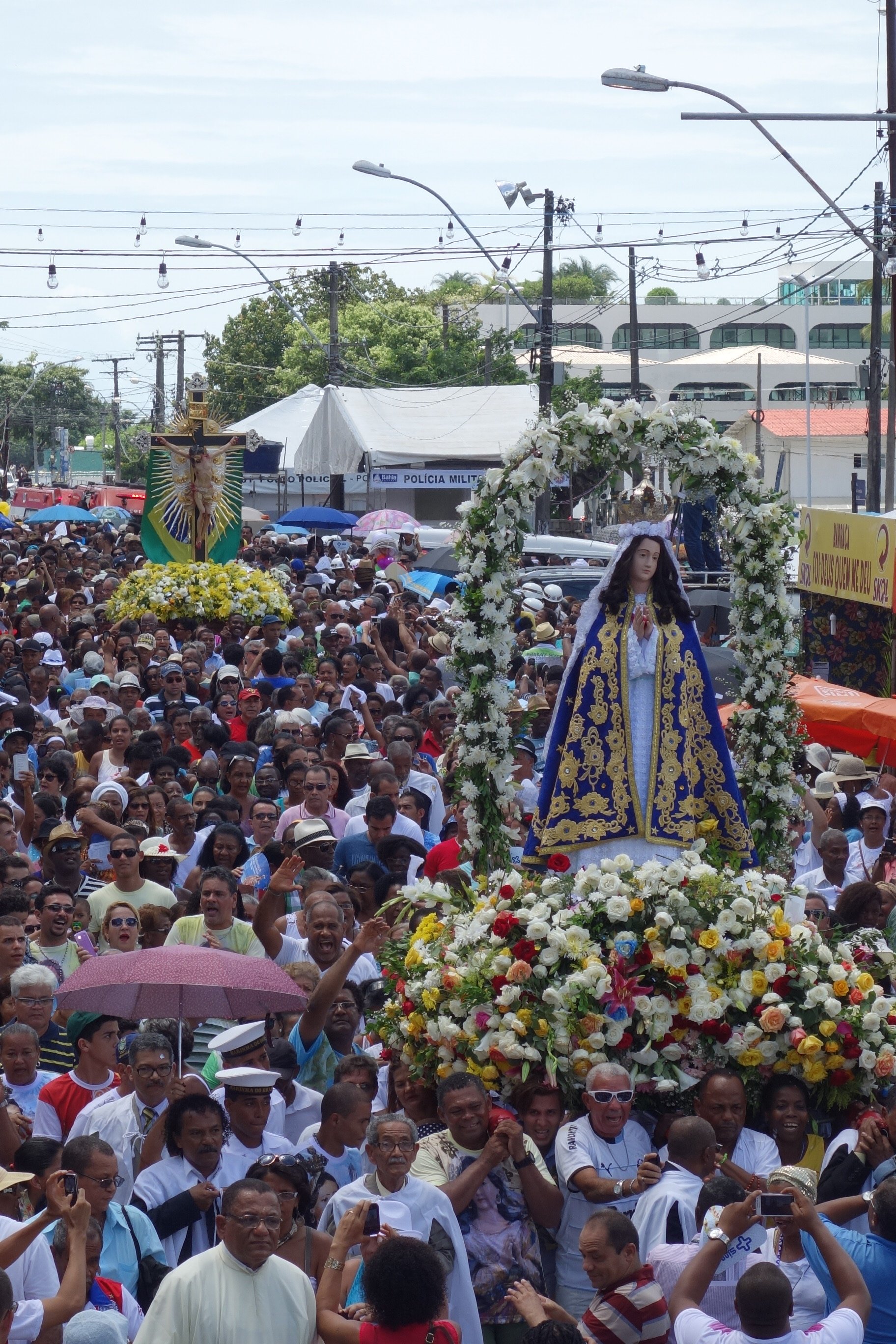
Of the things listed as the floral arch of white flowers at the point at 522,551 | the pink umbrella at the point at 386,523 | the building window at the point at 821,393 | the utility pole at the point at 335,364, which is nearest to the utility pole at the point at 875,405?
the pink umbrella at the point at 386,523

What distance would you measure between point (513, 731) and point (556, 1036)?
9.17ft

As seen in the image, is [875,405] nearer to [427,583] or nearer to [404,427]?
[404,427]

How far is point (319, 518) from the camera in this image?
31.0 m

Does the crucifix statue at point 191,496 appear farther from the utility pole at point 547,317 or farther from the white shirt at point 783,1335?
the white shirt at point 783,1335

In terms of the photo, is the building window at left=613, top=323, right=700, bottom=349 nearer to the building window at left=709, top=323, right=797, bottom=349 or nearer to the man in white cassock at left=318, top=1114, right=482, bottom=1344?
the building window at left=709, top=323, right=797, bottom=349

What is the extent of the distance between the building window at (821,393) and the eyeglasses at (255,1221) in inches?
2681

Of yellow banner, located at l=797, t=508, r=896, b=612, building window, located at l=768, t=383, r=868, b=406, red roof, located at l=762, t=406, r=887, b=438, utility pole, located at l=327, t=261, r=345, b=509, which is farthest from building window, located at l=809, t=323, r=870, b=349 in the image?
yellow banner, located at l=797, t=508, r=896, b=612

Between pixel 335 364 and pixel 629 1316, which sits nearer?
pixel 629 1316

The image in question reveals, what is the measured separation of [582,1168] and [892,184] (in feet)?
49.0

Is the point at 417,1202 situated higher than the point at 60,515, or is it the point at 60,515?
the point at 60,515

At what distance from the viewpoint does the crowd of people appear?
4785 millimetres

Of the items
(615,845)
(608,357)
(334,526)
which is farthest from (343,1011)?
(608,357)

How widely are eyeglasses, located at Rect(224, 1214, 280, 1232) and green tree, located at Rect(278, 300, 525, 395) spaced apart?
162 ft

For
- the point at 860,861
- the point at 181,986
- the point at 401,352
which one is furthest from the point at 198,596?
the point at 401,352
